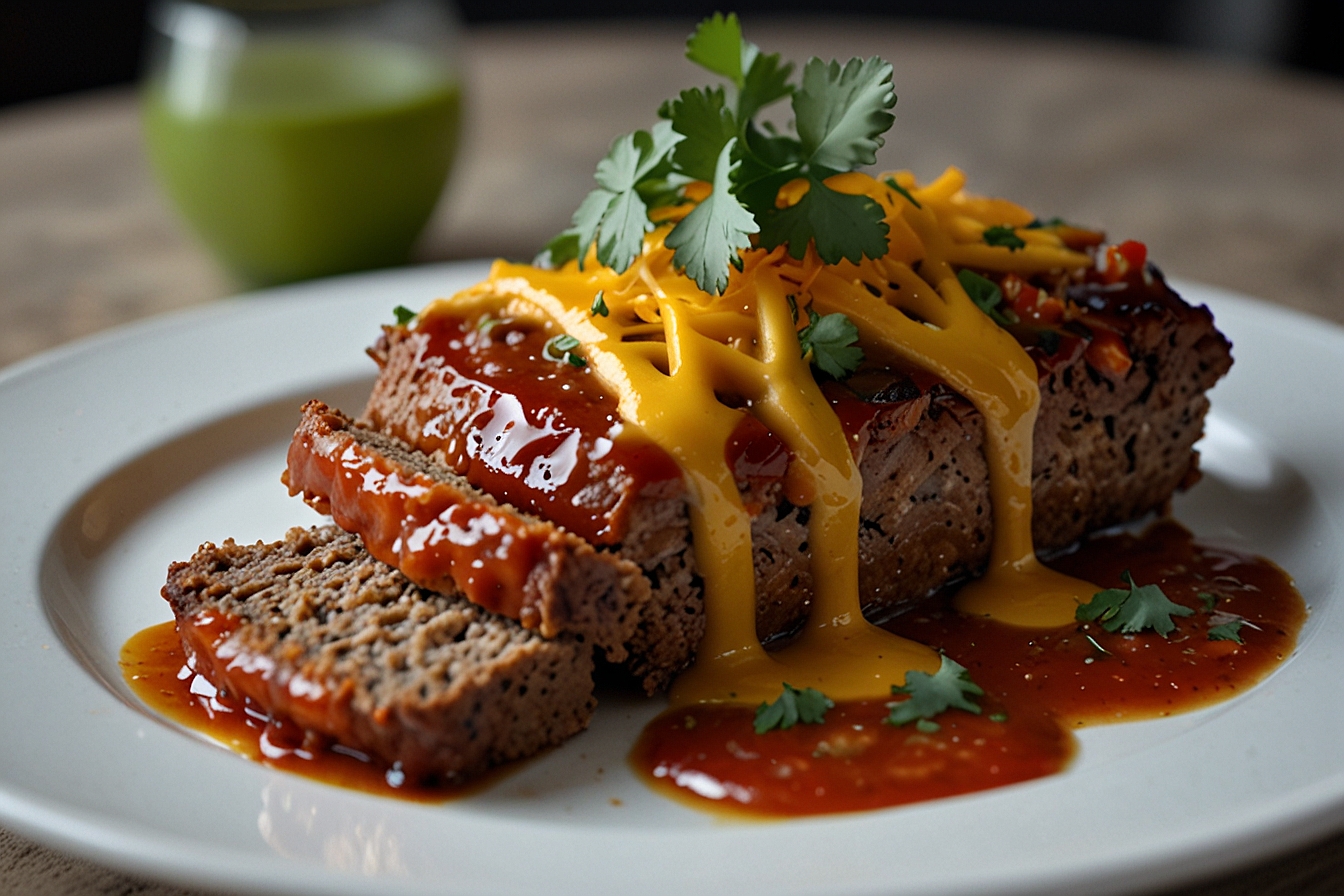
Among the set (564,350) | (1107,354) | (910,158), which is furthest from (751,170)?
(910,158)

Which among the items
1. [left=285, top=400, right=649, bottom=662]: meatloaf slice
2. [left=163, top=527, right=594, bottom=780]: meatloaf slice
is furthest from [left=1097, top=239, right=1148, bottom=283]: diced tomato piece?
[left=163, top=527, right=594, bottom=780]: meatloaf slice

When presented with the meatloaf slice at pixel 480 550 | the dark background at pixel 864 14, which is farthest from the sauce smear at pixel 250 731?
the dark background at pixel 864 14

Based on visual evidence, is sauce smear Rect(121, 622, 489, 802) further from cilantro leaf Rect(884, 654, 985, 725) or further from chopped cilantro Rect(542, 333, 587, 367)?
chopped cilantro Rect(542, 333, 587, 367)

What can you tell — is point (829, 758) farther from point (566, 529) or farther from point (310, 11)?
point (310, 11)

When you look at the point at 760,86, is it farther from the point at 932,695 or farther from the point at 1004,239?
the point at 932,695

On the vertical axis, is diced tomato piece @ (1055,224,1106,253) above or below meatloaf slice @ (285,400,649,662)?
above

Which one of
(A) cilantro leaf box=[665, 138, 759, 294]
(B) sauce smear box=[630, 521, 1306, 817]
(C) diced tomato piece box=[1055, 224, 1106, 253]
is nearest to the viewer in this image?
(B) sauce smear box=[630, 521, 1306, 817]

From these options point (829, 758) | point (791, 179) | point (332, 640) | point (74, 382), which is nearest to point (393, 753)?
point (332, 640)
